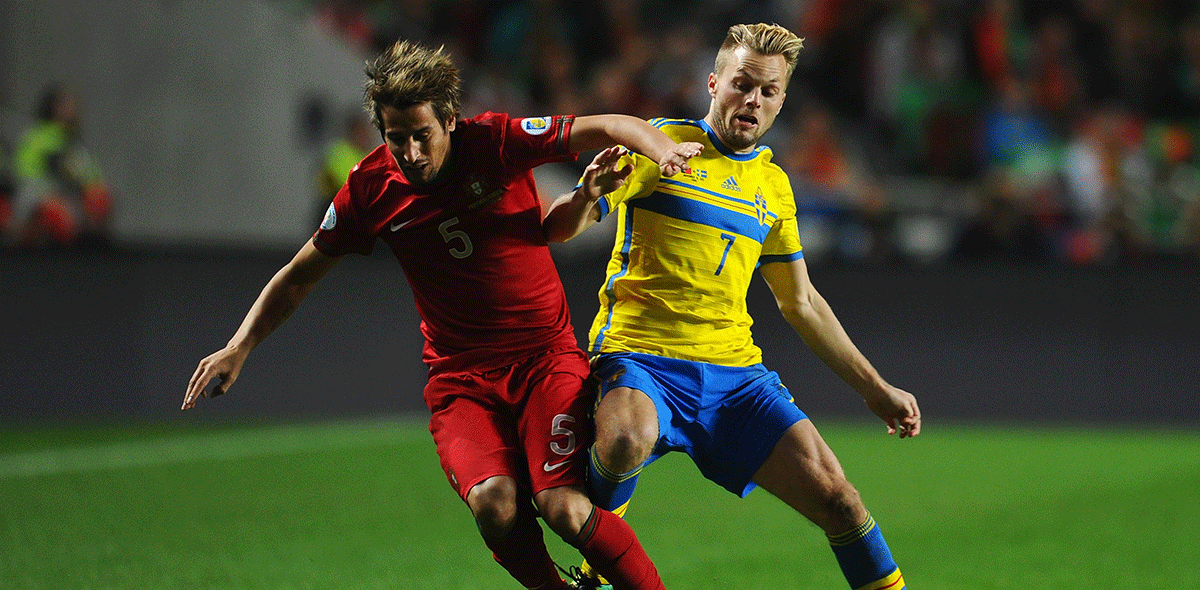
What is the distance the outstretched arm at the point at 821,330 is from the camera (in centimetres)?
377

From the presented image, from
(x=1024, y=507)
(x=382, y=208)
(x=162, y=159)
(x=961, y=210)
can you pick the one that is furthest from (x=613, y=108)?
(x=382, y=208)

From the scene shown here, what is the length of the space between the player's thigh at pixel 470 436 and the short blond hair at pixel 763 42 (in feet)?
4.15

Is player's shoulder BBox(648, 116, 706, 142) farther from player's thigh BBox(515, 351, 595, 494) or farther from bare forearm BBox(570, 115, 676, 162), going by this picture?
player's thigh BBox(515, 351, 595, 494)

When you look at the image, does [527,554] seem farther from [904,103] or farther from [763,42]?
[904,103]

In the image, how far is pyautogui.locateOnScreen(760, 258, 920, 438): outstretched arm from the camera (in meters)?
3.77

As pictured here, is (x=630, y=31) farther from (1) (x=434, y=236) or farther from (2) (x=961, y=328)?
(1) (x=434, y=236)

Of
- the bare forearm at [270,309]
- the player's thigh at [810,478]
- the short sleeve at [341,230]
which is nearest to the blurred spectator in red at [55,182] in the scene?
the bare forearm at [270,309]

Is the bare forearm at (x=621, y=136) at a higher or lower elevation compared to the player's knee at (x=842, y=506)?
higher

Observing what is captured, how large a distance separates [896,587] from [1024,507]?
299cm

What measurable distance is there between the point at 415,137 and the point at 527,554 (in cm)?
125

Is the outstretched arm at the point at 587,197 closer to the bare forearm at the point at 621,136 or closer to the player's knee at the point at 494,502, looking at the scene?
the bare forearm at the point at 621,136

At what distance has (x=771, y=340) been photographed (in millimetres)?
9336

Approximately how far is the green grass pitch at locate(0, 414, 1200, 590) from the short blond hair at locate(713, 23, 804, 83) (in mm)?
1900

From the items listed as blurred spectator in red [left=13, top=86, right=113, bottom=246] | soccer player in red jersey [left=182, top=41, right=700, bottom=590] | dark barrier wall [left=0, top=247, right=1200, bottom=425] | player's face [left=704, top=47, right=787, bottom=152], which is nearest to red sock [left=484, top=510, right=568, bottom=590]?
soccer player in red jersey [left=182, top=41, right=700, bottom=590]
